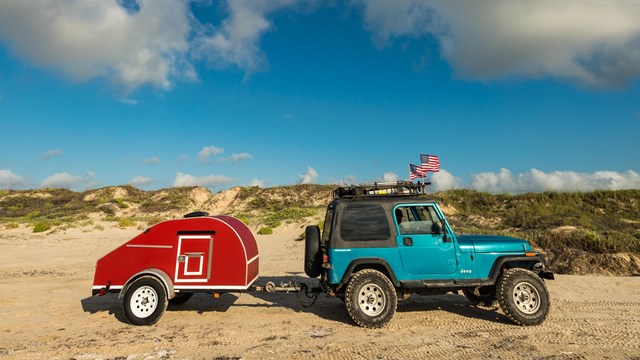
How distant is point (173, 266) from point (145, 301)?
88 centimetres

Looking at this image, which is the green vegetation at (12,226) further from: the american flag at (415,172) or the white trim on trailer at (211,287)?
the american flag at (415,172)

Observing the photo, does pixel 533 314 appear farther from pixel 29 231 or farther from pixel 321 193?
pixel 321 193

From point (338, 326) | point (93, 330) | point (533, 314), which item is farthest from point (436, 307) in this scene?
point (93, 330)

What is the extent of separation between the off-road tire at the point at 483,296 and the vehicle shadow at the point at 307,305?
190mm

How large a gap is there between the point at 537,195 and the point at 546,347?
33.4m

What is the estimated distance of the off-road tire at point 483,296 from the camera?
7.29m

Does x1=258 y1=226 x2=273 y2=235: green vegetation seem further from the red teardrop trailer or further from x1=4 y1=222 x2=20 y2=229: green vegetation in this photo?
x1=4 y1=222 x2=20 y2=229: green vegetation

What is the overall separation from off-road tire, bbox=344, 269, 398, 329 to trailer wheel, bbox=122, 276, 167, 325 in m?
3.75

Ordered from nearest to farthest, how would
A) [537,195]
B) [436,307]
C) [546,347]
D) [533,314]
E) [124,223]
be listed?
[546,347]
[533,314]
[436,307]
[124,223]
[537,195]

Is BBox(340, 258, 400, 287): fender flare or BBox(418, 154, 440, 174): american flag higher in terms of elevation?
BBox(418, 154, 440, 174): american flag

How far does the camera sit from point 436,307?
8258 millimetres

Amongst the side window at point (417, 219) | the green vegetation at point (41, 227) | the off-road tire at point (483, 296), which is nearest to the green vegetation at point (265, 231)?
the green vegetation at point (41, 227)

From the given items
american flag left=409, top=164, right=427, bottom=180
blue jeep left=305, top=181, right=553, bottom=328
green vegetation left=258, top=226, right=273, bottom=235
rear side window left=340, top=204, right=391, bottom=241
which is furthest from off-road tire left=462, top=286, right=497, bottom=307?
green vegetation left=258, top=226, right=273, bottom=235

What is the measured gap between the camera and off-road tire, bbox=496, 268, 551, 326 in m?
6.72
